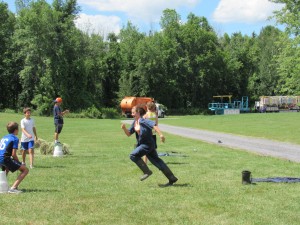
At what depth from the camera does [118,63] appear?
77.0 metres

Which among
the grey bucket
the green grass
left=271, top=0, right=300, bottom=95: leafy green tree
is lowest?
the green grass

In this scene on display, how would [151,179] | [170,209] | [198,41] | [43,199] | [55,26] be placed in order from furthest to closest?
[198,41] → [55,26] → [151,179] → [43,199] → [170,209]

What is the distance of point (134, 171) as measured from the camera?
11594mm

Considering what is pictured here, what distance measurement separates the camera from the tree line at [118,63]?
61.7 meters

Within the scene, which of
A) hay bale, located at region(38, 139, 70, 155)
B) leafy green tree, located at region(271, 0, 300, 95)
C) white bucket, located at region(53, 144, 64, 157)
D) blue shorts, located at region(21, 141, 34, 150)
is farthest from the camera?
leafy green tree, located at region(271, 0, 300, 95)

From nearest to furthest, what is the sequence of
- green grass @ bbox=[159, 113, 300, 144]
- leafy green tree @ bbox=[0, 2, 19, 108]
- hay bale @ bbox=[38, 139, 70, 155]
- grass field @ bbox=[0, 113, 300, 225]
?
grass field @ bbox=[0, 113, 300, 225]
hay bale @ bbox=[38, 139, 70, 155]
green grass @ bbox=[159, 113, 300, 144]
leafy green tree @ bbox=[0, 2, 19, 108]

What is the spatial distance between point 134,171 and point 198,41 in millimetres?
68388

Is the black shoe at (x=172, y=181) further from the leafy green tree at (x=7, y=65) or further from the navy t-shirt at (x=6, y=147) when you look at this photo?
the leafy green tree at (x=7, y=65)

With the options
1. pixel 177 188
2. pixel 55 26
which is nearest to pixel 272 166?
pixel 177 188

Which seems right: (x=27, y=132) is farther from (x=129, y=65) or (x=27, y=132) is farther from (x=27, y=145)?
(x=129, y=65)

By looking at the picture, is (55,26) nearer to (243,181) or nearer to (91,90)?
(91,90)

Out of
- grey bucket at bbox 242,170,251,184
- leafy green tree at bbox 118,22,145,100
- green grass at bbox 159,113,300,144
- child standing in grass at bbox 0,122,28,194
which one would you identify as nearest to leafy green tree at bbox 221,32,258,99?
leafy green tree at bbox 118,22,145,100

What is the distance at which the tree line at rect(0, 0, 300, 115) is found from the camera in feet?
202

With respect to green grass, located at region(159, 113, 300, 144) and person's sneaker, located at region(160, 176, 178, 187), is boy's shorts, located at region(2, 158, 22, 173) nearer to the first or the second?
person's sneaker, located at region(160, 176, 178, 187)
